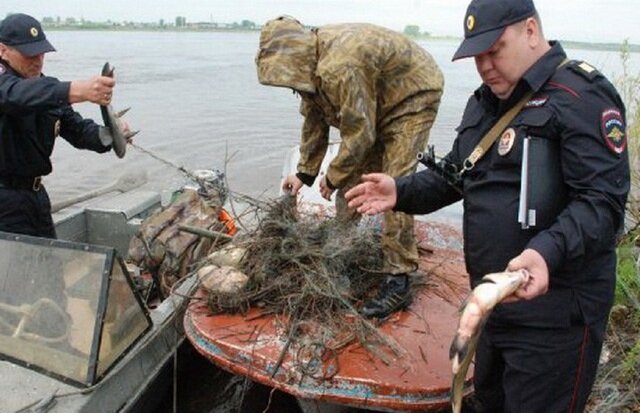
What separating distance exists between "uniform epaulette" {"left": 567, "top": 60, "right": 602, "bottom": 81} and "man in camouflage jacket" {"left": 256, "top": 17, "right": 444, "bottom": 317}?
1.25 meters

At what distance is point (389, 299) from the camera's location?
3.38 meters

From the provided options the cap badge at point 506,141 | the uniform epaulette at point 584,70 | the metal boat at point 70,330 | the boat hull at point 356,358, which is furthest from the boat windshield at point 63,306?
the uniform epaulette at point 584,70

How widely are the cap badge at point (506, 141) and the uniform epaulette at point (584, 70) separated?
297 millimetres

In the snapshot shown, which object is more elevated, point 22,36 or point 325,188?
point 22,36

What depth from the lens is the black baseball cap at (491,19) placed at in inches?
78.4

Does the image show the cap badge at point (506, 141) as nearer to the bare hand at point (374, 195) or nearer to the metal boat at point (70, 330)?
the bare hand at point (374, 195)

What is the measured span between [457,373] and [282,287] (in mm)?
1771

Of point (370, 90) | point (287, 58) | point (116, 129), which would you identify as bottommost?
point (116, 129)

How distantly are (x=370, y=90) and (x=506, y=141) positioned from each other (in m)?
1.23

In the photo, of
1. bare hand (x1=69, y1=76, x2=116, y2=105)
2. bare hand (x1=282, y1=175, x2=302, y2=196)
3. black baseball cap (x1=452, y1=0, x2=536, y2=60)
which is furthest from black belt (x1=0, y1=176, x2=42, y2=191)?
black baseball cap (x1=452, y1=0, x2=536, y2=60)

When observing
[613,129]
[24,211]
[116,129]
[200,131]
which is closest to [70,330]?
[24,211]

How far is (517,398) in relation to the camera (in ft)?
7.29

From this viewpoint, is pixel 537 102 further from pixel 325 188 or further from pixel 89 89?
pixel 89 89

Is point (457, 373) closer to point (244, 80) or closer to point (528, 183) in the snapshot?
point (528, 183)
